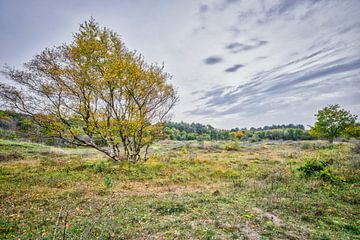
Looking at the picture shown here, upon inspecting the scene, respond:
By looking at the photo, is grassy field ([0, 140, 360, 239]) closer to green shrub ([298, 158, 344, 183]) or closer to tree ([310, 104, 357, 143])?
green shrub ([298, 158, 344, 183])

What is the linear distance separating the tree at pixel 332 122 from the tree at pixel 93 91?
34.0 meters

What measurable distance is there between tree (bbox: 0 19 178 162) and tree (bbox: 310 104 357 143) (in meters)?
34.0

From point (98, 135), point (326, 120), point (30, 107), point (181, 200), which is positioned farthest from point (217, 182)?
point (326, 120)

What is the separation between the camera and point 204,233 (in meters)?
4.50

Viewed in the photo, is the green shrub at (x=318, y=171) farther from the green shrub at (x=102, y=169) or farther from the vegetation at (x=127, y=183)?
the green shrub at (x=102, y=169)

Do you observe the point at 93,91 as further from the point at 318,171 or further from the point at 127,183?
the point at 318,171

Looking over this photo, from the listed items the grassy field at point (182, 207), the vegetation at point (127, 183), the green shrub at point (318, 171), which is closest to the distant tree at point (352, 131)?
Answer: the vegetation at point (127, 183)

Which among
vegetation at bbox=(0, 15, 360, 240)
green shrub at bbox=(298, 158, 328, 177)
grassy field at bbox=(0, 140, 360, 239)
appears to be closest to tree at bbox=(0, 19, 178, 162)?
vegetation at bbox=(0, 15, 360, 240)

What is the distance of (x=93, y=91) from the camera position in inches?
524

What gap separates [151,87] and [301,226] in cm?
1210

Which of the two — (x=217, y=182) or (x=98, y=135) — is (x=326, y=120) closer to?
(x=217, y=182)

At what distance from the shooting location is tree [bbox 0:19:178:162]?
12516mm

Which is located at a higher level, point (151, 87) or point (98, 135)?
point (151, 87)

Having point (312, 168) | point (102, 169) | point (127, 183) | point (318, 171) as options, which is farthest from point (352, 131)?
point (102, 169)
